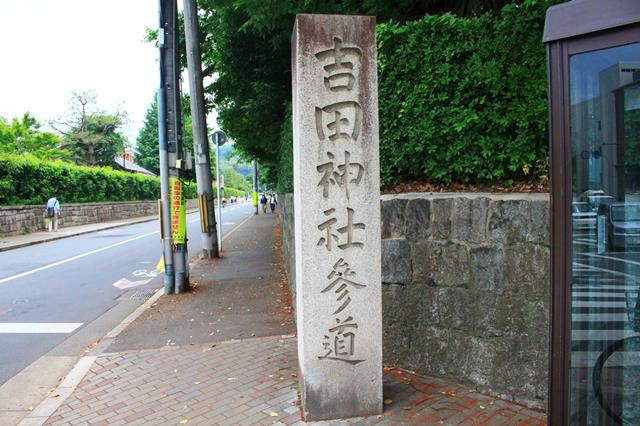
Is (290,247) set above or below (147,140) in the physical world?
below

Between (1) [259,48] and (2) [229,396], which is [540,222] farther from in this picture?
(1) [259,48]

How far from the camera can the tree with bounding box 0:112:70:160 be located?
37062 millimetres

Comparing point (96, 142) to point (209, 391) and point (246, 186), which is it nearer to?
point (209, 391)

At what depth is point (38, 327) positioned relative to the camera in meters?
7.23

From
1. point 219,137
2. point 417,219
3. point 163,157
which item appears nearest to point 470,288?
point 417,219

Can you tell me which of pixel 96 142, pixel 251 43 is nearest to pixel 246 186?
pixel 96 142

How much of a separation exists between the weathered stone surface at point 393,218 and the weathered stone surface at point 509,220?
0.83 m

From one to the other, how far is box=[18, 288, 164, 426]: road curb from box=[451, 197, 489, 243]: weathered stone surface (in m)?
3.79

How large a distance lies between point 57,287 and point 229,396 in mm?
7497

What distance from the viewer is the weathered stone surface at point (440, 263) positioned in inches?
167

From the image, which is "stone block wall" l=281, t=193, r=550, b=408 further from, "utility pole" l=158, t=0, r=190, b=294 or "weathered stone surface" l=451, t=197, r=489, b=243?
"utility pole" l=158, t=0, r=190, b=294

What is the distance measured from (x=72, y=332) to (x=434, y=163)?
5.54 meters

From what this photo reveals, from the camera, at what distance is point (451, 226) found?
432 cm

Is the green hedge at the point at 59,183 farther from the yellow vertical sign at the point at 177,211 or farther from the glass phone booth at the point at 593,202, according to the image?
the glass phone booth at the point at 593,202
